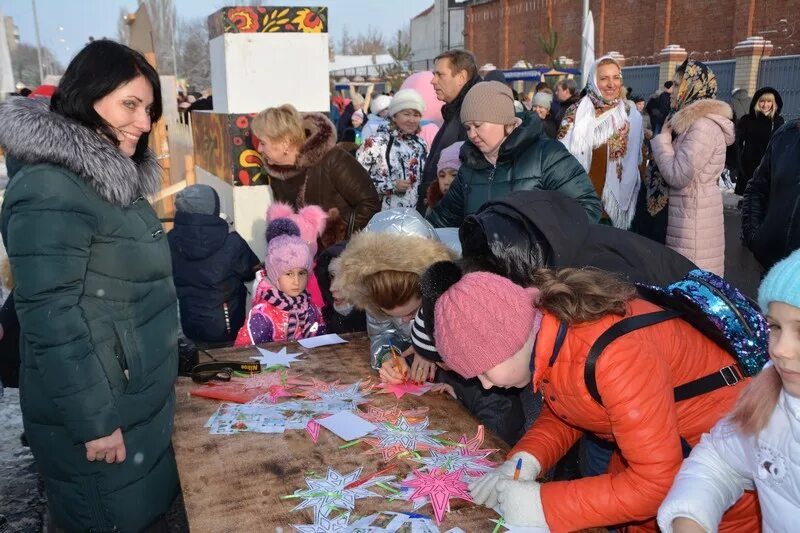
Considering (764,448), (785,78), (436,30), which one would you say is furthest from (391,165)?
(436,30)

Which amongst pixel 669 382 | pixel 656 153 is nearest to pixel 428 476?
pixel 669 382

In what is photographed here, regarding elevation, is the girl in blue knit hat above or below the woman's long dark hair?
below

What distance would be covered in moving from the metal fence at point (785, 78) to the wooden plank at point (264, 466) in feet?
43.7

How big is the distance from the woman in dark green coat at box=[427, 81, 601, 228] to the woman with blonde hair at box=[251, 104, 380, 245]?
1015mm

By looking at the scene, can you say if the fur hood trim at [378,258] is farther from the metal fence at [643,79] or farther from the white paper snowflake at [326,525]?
the metal fence at [643,79]

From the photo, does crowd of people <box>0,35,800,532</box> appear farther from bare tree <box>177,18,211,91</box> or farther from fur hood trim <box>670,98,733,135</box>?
bare tree <box>177,18,211,91</box>

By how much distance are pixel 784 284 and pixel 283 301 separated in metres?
2.54

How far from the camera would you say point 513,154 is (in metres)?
3.31

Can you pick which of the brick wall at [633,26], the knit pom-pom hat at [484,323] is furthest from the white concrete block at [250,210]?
the brick wall at [633,26]

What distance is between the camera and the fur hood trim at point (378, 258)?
2438 mm

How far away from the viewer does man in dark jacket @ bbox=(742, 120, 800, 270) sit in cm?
314

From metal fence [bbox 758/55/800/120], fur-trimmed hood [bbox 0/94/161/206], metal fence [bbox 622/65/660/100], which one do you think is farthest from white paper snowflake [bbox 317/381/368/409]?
metal fence [bbox 622/65/660/100]

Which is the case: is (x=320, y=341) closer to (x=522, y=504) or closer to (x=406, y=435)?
(x=406, y=435)

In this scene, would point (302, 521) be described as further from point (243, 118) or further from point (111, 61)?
point (243, 118)
